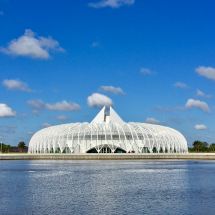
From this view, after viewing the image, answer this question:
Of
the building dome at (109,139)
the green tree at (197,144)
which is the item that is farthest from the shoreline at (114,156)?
the green tree at (197,144)

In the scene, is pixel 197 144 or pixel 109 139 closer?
pixel 109 139

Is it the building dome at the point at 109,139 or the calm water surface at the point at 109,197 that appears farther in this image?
the building dome at the point at 109,139

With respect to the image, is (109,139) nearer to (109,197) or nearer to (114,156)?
(114,156)

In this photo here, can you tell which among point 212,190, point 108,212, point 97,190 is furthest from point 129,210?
point 212,190

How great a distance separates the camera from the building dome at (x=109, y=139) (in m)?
75.5

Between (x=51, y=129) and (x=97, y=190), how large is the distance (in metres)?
65.0

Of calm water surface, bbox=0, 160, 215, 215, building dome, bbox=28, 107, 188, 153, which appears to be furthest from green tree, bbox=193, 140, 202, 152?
calm water surface, bbox=0, 160, 215, 215

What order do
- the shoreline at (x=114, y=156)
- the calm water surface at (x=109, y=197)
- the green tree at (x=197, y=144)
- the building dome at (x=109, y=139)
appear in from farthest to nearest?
the green tree at (x=197, y=144) → the building dome at (x=109, y=139) → the shoreline at (x=114, y=156) → the calm water surface at (x=109, y=197)

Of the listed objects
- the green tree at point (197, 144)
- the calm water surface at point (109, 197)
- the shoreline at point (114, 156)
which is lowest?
the calm water surface at point (109, 197)

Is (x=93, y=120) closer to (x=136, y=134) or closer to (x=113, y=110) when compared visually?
(x=113, y=110)

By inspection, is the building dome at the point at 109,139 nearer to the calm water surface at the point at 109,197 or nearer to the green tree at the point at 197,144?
the calm water surface at the point at 109,197

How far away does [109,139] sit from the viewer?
249ft

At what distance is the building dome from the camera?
75.5 metres

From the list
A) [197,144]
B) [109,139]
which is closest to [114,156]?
[109,139]
